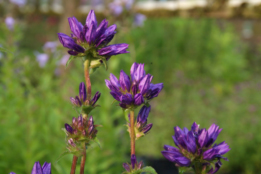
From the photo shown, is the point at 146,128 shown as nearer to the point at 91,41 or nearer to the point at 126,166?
the point at 126,166

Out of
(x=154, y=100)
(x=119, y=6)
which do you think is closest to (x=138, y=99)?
(x=119, y=6)

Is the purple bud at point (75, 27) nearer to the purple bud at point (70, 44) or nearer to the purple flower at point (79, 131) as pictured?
the purple bud at point (70, 44)

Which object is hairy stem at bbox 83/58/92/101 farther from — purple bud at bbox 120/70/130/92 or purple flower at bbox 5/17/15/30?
purple flower at bbox 5/17/15/30

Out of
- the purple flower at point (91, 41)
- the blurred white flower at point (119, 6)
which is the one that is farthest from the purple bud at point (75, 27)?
the blurred white flower at point (119, 6)

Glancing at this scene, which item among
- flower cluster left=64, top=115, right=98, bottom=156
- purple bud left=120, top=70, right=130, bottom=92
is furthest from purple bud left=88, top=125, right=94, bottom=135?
purple bud left=120, top=70, right=130, bottom=92

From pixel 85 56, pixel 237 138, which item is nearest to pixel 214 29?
pixel 237 138

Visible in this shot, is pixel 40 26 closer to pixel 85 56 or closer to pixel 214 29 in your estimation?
pixel 214 29
